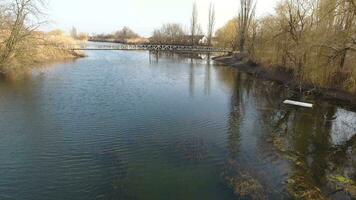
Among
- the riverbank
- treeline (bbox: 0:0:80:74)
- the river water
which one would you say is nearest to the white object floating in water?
the river water

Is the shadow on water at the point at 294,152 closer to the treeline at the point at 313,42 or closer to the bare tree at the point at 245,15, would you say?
the treeline at the point at 313,42

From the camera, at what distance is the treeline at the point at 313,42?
21.7 metres

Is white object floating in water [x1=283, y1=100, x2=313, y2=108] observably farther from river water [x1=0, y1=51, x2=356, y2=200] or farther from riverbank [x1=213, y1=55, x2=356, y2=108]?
riverbank [x1=213, y1=55, x2=356, y2=108]

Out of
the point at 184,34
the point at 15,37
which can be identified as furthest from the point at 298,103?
the point at 184,34

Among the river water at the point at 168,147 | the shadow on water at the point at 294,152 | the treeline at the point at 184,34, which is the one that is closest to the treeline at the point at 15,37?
the river water at the point at 168,147

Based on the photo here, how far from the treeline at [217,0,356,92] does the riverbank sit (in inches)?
19.0

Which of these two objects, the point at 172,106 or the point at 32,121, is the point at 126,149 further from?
the point at 172,106

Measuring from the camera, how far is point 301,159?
14.1 metres

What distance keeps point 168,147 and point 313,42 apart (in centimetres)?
1793

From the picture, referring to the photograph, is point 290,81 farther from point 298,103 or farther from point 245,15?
point 245,15

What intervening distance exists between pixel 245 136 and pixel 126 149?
22.4 feet

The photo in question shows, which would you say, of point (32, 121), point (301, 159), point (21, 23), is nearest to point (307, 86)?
point (301, 159)

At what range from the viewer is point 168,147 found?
49.1 feet

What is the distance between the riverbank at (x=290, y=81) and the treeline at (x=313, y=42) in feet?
1.58
